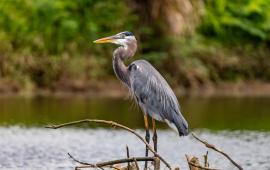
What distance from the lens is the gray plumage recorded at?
12555 millimetres

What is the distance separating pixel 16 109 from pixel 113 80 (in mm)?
7352

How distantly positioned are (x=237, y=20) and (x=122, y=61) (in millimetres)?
21330

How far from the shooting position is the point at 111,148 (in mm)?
16797

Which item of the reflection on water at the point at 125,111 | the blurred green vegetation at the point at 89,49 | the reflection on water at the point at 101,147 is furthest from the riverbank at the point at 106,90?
the reflection on water at the point at 101,147

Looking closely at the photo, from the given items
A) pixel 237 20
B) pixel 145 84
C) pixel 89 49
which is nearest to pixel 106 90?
pixel 89 49

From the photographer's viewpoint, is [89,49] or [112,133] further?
[89,49]

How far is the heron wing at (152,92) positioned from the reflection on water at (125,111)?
24.9 ft

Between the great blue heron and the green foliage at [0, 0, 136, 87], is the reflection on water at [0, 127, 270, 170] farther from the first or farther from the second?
the green foliage at [0, 0, 136, 87]

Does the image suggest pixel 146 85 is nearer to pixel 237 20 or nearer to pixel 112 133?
pixel 112 133

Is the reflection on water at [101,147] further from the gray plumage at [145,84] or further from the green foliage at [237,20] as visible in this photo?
the green foliage at [237,20]

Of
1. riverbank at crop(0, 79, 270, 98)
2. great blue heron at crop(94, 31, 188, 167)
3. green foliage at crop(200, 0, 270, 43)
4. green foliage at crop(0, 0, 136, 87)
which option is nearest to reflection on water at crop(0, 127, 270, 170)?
great blue heron at crop(94, 31, 188, 167)

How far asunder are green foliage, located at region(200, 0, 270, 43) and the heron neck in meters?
20.6

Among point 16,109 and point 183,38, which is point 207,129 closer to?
point 16,109

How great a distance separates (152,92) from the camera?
Answer: 41.8 feet
